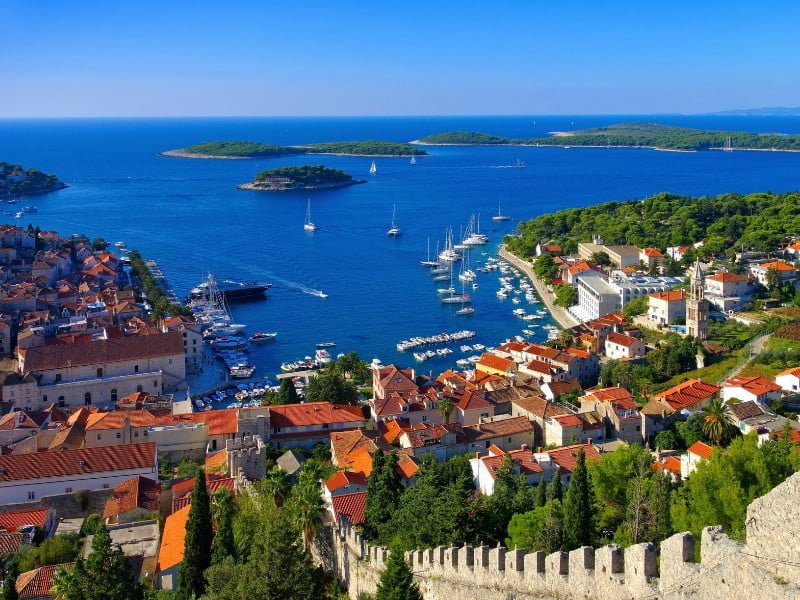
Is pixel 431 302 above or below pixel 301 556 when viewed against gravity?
below

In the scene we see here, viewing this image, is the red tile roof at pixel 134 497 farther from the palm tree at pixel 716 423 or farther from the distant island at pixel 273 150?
the distant island at pixel 273 150

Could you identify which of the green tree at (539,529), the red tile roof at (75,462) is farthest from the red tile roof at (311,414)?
the green tree at (539,529)

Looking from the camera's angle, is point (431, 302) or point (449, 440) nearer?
point (449, 440)

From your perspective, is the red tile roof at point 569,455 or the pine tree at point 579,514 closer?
the pine tree at point 579,514

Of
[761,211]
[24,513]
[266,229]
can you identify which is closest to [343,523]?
[24,513]

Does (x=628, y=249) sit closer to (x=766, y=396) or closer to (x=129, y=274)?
(x=766, y=396)
